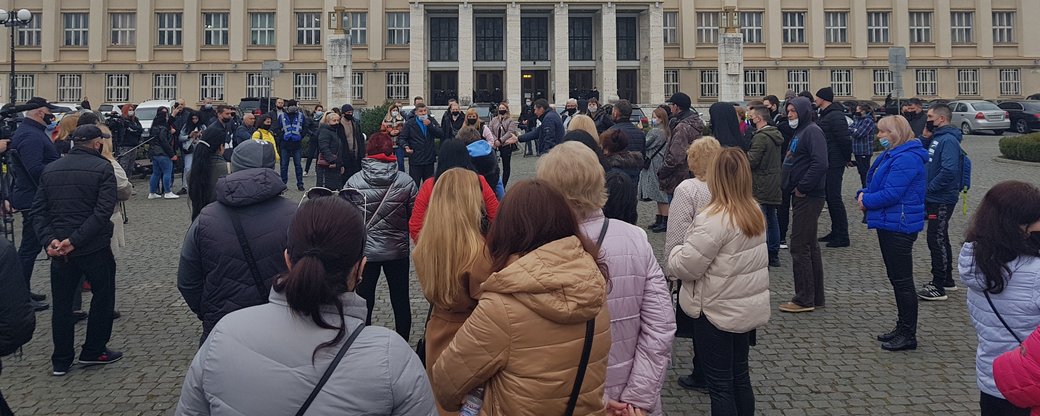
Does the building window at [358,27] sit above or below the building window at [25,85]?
above

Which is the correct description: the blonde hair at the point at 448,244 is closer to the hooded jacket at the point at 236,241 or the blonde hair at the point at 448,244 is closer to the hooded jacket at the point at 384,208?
the hooded jacket at the point at 236,241

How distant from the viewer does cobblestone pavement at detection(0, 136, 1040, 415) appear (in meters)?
5.51

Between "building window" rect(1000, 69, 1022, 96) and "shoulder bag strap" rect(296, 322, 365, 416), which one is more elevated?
"shoulder bag strap" rect(296, 322, 365, 416)

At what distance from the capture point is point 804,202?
7898 mm

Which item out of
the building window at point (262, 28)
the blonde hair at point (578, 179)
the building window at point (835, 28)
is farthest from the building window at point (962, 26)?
the blonde hair at point (578, 179)

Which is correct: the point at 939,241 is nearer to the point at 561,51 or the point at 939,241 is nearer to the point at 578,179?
the point at 578,179

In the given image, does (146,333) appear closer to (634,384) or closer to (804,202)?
(634,384)

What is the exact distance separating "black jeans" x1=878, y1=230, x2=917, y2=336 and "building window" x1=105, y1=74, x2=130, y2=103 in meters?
50.0

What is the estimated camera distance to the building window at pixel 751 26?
4969cm

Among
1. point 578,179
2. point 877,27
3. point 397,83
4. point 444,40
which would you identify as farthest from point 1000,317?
point 877,27

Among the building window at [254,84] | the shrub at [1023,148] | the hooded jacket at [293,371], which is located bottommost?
A: the building window at [254,84]

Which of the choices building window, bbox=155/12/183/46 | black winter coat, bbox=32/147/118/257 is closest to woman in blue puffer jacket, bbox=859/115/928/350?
black winter coat, bbox=32/147/118/257

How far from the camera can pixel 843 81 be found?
165 ft

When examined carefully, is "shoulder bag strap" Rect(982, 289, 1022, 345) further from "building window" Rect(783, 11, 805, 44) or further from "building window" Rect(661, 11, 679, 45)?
"building window" Rect(783, 11, 805, 44)
